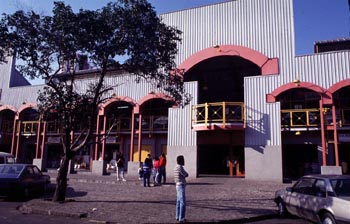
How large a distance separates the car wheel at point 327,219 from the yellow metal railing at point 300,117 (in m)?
13.6

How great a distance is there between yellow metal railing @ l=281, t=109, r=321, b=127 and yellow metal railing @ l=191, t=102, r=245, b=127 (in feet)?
9.25

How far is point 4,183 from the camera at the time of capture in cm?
1267

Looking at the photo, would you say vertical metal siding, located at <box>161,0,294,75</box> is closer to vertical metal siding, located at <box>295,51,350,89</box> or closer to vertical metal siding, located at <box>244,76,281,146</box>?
vertical metal siding, located at <box>295,51,350,89</box>

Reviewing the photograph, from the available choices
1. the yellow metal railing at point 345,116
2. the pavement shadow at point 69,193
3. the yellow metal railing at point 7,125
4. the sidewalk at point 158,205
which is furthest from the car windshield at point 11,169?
the yellow metal railing at point 7,125

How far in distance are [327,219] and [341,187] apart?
894 millimetres

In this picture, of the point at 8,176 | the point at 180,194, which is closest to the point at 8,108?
the point at 8,176

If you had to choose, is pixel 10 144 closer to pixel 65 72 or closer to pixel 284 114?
pixel 65 72

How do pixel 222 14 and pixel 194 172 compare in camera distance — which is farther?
pixel 222 14

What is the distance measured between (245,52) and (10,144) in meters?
23.9

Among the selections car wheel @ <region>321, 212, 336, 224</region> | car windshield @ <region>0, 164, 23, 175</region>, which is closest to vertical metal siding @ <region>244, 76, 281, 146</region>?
car wheel @ <region>321, 212, 336, 224</region>

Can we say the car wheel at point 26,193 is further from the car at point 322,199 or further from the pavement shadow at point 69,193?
the car at point 322,199

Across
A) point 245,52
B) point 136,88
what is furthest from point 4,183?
point 245,52

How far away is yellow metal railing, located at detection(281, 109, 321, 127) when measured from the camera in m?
20.4

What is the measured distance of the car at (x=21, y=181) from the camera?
1273 cm
